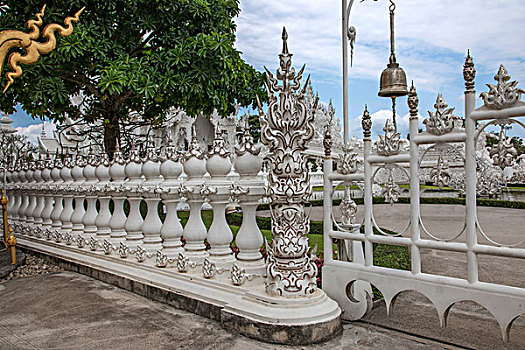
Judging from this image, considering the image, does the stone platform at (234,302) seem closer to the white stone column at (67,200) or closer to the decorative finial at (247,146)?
the decorative finial at (247,146)

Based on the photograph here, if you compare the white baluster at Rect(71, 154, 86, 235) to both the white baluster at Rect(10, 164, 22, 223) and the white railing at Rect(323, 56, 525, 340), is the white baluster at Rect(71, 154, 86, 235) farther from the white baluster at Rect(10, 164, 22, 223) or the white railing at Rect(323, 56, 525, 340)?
the white railing at Rect(323, 56, 525, 340)

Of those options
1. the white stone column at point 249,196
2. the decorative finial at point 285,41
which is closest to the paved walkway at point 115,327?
the white stone column at point 249,196

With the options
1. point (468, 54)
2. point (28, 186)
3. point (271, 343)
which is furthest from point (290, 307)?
point (28, 186)

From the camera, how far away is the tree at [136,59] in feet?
21.9

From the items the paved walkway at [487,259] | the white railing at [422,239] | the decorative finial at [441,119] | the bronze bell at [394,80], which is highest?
the bronze bell at [394,80]

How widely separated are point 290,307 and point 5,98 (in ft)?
22.9

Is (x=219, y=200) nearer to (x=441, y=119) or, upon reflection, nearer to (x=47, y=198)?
(x=441, y=119)

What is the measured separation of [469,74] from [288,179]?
1341 mm

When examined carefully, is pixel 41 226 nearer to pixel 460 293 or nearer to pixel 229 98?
pixel 229 98

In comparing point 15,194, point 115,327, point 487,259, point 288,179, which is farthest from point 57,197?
point 487,259

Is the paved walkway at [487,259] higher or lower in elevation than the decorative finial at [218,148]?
lower

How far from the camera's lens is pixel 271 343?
2869 mm

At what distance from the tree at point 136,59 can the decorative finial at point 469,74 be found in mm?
4915

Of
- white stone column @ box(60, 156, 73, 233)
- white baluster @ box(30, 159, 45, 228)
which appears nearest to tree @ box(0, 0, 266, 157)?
white baluster @ box(30, 159, 45, 228)
